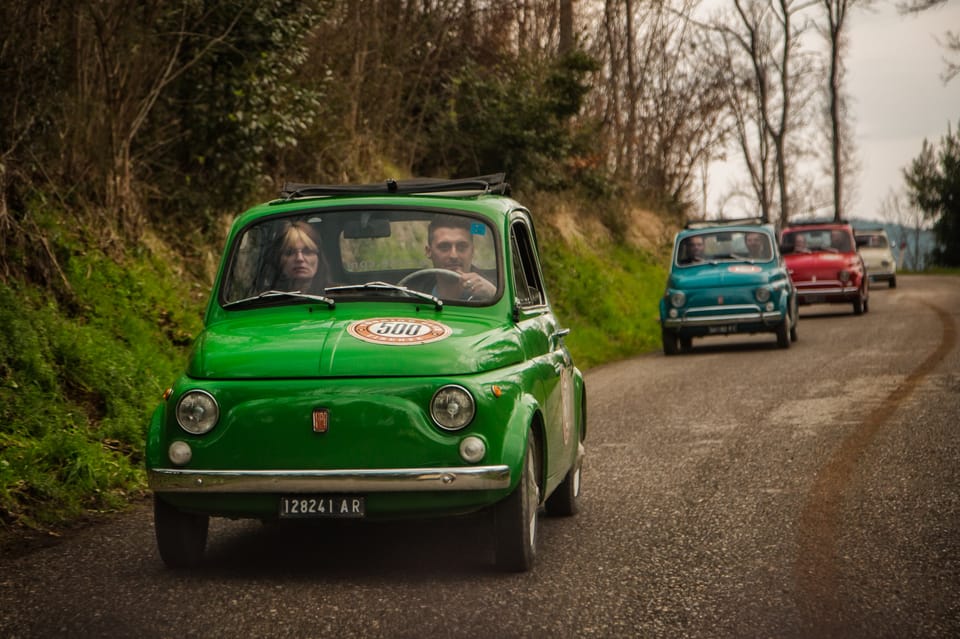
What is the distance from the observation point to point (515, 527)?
5844 millimetres

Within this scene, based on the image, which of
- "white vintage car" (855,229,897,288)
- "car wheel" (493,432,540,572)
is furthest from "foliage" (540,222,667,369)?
"white vintage car" (855,229,897,288)

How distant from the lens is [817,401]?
41.3ft

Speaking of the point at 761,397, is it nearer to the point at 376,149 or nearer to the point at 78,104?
the point at 78,104

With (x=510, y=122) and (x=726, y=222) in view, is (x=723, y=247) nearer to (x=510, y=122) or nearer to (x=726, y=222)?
(x=726, y=222)

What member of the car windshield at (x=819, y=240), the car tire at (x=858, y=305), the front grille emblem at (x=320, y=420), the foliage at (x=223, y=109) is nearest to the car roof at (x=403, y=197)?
the front grille emblem at (x=320, y=420)

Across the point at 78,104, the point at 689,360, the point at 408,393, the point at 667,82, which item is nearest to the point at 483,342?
the point at 408,393

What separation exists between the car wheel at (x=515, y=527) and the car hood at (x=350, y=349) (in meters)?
0.49

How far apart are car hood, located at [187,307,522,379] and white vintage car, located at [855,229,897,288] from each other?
36880 mm

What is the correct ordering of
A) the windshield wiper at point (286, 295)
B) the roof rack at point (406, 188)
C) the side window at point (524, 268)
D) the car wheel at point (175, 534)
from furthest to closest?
the roof rack at point (406, 188) < the side window at point (524, 268) < the windshield wiper at point (286, 295) < the car wheel at point (175, 534)

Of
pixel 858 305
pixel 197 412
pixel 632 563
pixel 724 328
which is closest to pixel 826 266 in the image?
pixel 858 305

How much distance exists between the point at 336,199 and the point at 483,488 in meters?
2.07

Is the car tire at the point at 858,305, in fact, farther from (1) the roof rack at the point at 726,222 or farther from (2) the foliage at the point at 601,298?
(1) the roof rack at the point at 726,222

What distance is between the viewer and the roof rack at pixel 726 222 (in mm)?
20750

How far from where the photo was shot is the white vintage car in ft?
137
